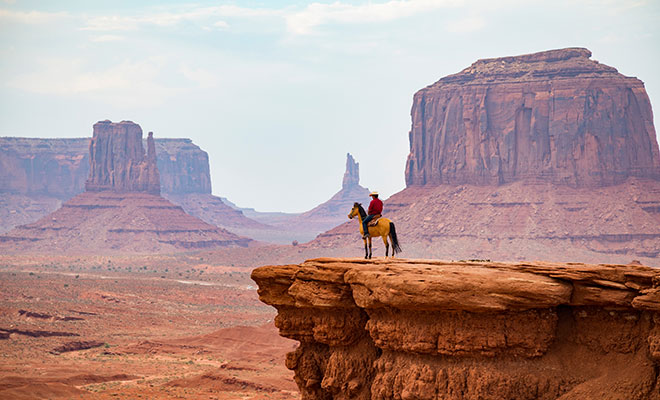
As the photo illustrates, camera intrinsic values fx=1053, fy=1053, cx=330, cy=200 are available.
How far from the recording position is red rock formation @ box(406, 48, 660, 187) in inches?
5246

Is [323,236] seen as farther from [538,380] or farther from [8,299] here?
[538,380]

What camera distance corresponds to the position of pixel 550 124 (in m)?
134

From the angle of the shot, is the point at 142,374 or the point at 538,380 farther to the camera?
the point at 142,374

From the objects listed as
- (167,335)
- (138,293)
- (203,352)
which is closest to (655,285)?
(203,352)

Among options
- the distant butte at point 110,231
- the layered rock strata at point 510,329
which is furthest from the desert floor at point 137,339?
the distant butte at point 110,231

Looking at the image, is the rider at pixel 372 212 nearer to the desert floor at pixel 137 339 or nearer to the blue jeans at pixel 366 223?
the blue jeans at pixel 366 223

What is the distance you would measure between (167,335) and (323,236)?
78130mm

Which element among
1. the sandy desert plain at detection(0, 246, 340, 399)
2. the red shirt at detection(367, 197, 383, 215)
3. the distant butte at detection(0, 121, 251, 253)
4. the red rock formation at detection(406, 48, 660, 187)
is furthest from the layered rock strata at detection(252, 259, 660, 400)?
the distant butte at detection(0, 121, 251, 253)

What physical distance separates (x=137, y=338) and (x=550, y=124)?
76.3 meters

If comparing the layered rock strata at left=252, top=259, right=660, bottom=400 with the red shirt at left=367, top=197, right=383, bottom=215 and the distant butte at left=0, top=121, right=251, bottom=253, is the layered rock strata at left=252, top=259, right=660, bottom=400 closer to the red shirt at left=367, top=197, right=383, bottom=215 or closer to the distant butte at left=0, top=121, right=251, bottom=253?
the red shirt at left=367, top=197, right=383, bottom=215

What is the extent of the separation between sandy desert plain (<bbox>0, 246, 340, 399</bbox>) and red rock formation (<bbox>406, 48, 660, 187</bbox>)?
1417 inches

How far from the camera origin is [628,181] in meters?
132

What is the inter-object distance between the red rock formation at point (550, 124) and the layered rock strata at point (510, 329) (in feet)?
383

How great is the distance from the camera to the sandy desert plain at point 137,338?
47.9 meters
